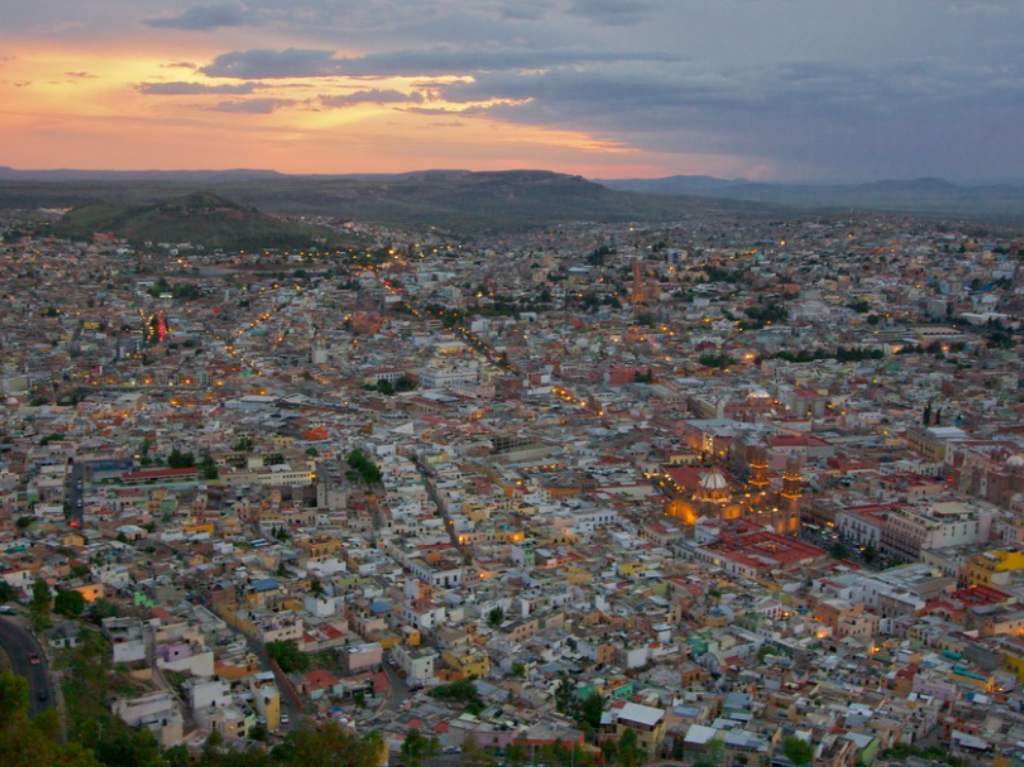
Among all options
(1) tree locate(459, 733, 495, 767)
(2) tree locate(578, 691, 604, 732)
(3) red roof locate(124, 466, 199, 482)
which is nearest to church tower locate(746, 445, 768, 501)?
(2) tree locate(578, 691, 604, 732)

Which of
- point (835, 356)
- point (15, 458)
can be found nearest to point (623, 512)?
point (15, 458)

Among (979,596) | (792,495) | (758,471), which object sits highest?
(758,471)

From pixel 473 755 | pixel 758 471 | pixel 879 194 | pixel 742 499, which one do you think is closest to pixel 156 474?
pixel 742 499

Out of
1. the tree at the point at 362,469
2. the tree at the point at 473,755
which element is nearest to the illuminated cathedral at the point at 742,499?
the tree at the point at 362,469

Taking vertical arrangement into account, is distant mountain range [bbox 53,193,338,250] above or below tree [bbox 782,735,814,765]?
above

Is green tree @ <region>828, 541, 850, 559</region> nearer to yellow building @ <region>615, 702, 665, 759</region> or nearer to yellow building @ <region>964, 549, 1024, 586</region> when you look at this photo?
yellow building @ <region>964, 549, 1024, 586</region>

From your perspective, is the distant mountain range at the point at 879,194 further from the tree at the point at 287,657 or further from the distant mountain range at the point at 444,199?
the tree at the point at 287,657

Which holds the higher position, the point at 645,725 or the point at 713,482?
the point at 713,482

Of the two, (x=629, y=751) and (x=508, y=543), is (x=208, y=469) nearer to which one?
(x=508, y=543)
